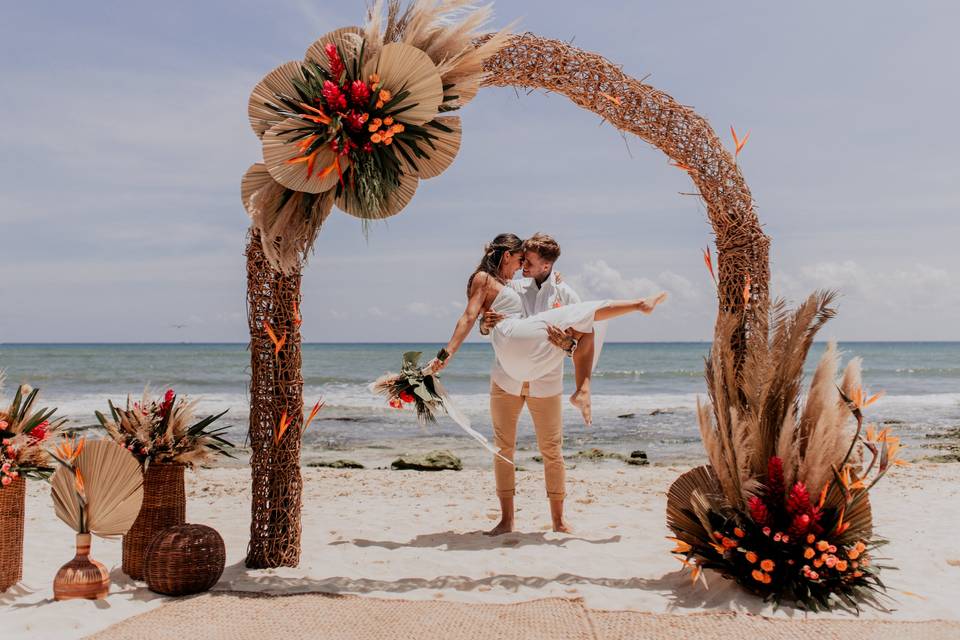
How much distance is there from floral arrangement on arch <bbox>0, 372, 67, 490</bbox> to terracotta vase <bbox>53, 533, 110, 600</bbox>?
47 centimetres

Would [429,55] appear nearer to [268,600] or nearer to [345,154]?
[345,154]

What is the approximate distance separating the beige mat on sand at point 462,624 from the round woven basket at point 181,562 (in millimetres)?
161

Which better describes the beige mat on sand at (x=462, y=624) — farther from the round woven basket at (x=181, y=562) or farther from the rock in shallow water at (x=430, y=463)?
the rock in shallow water at (x=430, y=463)

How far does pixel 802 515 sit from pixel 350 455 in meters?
7.94

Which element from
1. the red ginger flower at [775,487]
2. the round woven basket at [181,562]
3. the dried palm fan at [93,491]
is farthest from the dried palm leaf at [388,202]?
the red ginger flower at [775,487]

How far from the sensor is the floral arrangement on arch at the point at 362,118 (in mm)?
3512

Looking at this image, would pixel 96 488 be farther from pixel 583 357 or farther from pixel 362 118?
pixel 583 357

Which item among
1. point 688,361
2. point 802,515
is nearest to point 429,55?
point 802,515

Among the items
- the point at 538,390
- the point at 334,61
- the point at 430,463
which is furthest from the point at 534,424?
the point at 430,463

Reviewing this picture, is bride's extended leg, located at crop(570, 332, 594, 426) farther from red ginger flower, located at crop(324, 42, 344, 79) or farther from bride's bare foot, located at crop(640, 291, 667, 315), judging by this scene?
red ginger flower, located at crop(324, 42, 344, 79)

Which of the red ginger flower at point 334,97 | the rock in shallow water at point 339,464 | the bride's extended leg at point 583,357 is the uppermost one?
the red ginger flower at point 334,97

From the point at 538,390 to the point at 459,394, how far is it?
16858 millimetres

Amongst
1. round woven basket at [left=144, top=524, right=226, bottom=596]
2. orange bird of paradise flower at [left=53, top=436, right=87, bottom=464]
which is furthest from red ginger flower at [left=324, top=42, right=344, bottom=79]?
round woven basket at [left=144, top=524, right=226, bottom=596]

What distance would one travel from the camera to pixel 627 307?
13.5 feet
